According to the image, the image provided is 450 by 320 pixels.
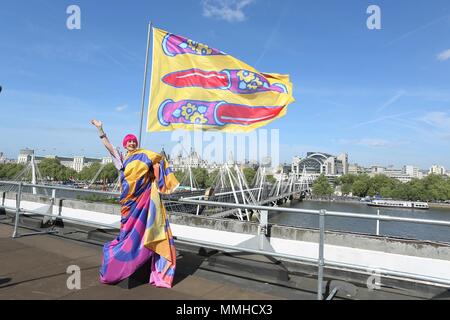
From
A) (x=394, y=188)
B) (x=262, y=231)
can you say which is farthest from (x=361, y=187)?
(x=262, y=231)

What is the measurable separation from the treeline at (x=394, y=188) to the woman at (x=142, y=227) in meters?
149

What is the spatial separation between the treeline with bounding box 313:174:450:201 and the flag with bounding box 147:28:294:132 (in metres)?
146

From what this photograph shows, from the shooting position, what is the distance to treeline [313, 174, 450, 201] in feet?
434

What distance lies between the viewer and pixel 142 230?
13.0 ft

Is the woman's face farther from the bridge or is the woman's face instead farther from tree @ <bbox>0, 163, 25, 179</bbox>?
tree @ <bbox>0, 163, 25, 179</bbox>

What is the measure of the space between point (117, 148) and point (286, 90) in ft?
11.8

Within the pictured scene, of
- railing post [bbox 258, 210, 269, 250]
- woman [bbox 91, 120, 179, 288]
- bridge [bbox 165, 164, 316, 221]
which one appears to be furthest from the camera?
bridge [bbox 165, 164, 316, 221]

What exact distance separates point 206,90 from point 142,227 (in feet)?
10.3

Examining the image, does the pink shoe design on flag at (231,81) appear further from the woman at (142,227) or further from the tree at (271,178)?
the tree at (271,178)

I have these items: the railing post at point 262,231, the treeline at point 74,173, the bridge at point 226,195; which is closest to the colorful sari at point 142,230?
the bridge at point 226,195

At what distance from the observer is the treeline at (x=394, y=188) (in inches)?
5212

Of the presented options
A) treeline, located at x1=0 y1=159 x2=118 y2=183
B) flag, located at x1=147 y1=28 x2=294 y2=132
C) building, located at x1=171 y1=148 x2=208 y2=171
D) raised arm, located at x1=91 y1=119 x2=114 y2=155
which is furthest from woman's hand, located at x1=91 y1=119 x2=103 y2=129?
treeline, located at x1=0 y1=159 x2=118 y2=183

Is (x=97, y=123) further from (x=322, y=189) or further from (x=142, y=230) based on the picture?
(x=322, y=189)
